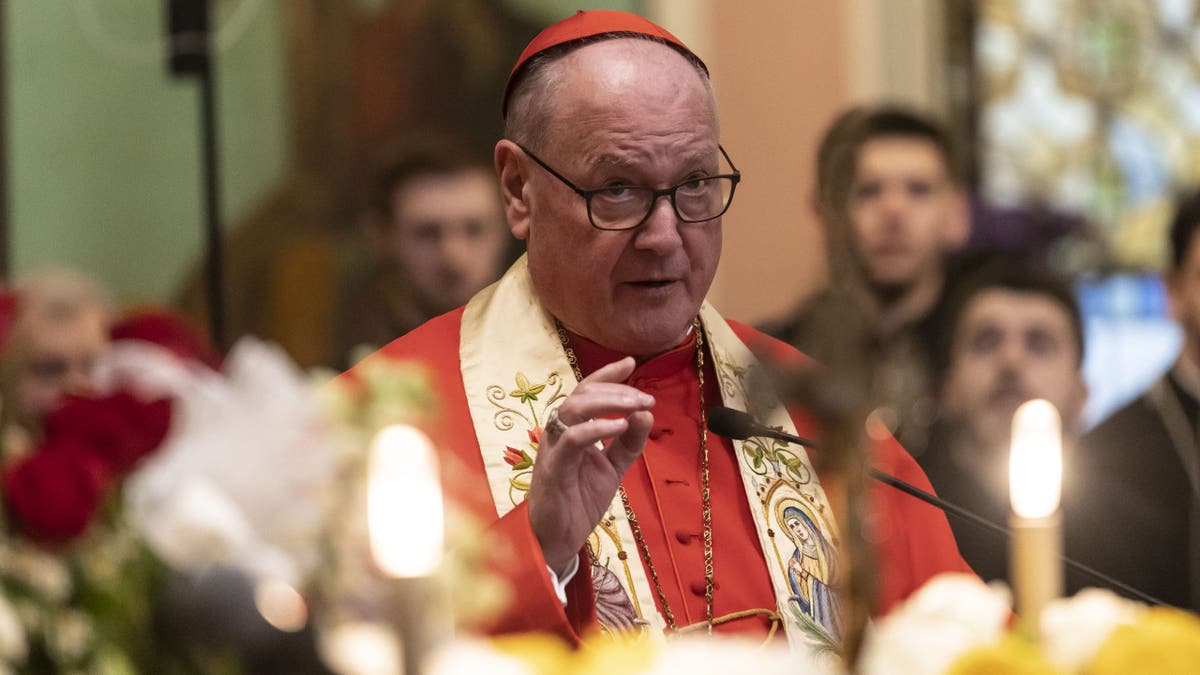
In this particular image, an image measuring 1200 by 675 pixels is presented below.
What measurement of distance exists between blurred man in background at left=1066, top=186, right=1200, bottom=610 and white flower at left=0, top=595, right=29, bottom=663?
3233mm

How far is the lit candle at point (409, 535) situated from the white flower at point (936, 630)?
1.54 ft

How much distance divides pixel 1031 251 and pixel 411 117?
2.65 m

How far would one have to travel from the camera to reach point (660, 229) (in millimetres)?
2873

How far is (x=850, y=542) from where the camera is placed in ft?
4.62

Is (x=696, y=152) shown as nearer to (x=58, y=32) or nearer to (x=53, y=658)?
(x=53, y=658)

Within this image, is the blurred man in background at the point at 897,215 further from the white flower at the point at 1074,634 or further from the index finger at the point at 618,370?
the white flower at the point at 1074,634

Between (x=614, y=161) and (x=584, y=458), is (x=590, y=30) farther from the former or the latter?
(x=584, y=458)

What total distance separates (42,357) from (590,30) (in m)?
1.76

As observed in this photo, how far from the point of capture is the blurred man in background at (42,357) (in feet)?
4.64

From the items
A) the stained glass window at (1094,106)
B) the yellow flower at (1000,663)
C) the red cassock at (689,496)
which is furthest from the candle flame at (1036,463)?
the stained glass window at (1094,106)

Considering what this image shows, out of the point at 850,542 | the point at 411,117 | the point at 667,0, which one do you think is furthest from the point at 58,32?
the point at 850,542

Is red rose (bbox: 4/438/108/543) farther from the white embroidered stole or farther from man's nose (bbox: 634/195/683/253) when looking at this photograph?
man's nose (bbox: 634/195/683/253)

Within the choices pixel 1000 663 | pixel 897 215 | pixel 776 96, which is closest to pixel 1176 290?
pixel 897 215

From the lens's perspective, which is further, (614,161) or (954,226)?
(954,226)
